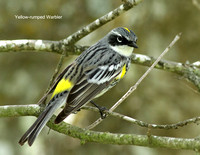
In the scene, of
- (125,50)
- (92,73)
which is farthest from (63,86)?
(125,50)

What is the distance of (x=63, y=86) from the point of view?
5516mm

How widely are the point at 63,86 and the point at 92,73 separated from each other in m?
0.51

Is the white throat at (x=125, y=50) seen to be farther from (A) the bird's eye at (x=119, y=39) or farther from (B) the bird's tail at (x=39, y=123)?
(B) the bird's tail at (x=39, y=123)

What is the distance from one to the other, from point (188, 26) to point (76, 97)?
4.04 meters

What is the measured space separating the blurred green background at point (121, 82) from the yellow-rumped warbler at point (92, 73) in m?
2.08

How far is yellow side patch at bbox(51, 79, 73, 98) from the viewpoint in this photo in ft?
17.9

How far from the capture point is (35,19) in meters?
8.94

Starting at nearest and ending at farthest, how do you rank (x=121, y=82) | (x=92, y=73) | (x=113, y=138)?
1. (x=113, y=138)
2. (x=92, y=73)
3. (x=121, y=82)

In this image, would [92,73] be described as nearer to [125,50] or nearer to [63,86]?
[63,86]

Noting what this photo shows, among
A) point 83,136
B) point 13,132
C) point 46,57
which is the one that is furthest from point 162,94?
point 83,136

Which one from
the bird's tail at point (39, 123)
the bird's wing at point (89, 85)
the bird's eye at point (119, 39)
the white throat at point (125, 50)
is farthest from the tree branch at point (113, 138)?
the bird's eye at point (119, 39)

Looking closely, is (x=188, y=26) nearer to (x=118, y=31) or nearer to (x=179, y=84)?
(x=179, y=84)

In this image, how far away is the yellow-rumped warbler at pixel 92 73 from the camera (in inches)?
208

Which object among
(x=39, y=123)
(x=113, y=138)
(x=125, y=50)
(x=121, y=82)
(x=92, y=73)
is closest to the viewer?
(x=113, y=138)
